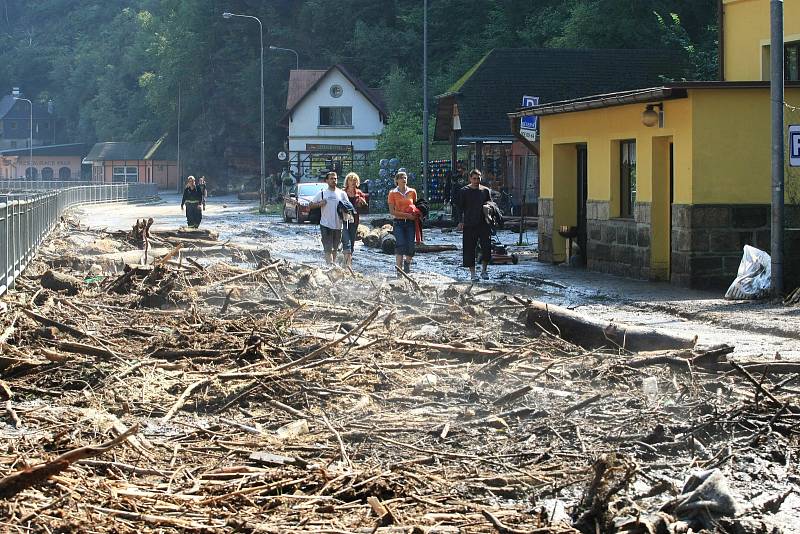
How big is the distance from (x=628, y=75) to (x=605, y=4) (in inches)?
430

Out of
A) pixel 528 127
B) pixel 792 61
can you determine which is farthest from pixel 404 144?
pixel 792 61

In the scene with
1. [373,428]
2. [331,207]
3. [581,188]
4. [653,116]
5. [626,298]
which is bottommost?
[373,428]

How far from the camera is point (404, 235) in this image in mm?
19688

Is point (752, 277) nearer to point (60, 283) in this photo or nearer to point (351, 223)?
point (351, 223)

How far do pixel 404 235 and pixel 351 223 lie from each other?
79.7 inches

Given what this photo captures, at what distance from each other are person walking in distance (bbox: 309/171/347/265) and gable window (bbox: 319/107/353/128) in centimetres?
6396

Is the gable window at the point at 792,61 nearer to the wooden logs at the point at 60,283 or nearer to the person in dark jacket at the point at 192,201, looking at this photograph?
the wooden logs at the point at 60,283

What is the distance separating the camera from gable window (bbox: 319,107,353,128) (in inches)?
3322

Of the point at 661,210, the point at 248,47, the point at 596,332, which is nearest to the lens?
the point at 596,332

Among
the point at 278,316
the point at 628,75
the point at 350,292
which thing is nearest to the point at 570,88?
the point at 628,75

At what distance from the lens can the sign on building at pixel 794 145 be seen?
16438 millimetres

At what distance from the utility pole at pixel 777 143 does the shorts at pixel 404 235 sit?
5.67m

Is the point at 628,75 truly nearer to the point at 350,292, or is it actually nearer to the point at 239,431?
the point at 350,292

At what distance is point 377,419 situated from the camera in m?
8.23
